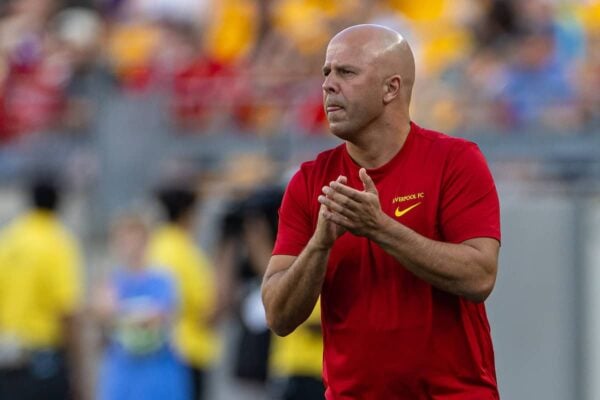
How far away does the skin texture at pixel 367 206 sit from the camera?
4.45 meters

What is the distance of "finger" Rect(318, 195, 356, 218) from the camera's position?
174 inches

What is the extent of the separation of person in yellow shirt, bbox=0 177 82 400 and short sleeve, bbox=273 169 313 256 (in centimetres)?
544

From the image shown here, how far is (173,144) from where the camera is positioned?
1326cm

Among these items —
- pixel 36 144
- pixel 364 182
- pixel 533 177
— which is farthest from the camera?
pixel 36 144

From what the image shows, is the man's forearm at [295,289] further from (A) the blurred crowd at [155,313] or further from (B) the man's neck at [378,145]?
(A) the blurred crowd at [155,313]

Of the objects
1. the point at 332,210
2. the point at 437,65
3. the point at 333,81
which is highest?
the point at 437,65

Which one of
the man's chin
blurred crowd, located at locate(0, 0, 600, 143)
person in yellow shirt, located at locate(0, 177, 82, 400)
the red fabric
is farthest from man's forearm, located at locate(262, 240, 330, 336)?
the red fabric

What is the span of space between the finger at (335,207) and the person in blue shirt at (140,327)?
5.14 metres

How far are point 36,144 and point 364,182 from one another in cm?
909

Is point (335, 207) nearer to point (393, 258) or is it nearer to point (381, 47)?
point (393, 258)

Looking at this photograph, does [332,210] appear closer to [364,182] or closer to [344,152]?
[364,182]

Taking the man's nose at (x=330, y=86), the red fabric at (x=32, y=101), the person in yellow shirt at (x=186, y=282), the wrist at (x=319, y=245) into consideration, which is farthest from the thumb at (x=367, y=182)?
the red fabric at (x=32, y=101)

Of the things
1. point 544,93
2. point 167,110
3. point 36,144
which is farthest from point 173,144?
point 544,93

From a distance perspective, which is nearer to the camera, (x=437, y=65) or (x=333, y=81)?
(x=333, y=81)
